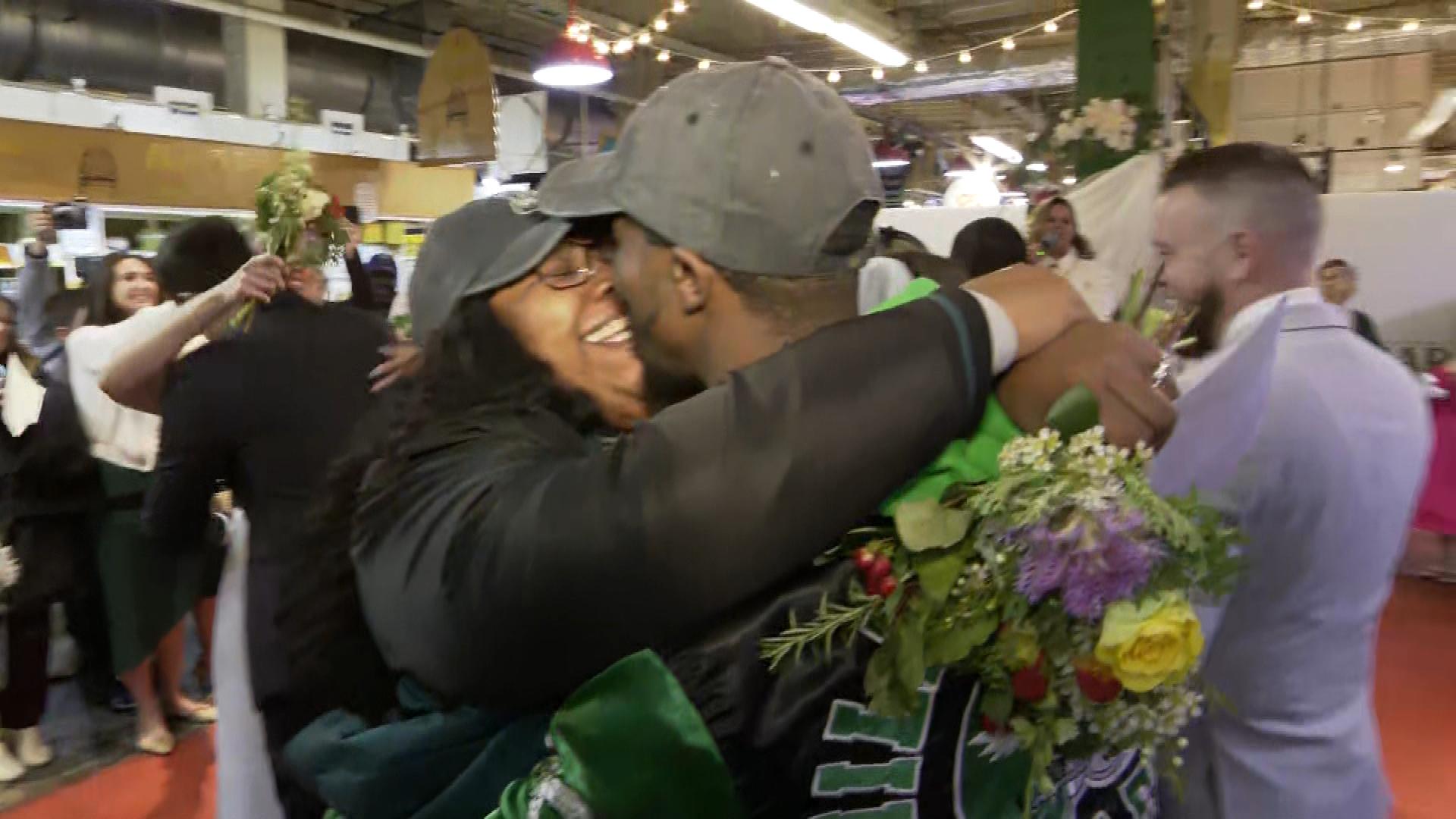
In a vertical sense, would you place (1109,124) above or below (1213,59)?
below

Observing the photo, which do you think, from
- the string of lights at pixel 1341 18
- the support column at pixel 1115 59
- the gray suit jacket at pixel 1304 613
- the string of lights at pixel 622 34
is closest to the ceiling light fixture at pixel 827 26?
the string of lights at pixel 622 34

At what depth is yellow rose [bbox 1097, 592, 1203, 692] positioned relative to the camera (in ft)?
2.57

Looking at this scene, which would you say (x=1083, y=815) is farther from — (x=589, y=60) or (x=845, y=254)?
(x=589, y=60)

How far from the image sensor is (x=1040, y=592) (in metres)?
0.80

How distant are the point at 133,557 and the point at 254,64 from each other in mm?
5801

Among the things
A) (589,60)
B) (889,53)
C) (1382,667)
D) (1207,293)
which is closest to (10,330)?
(589,60)

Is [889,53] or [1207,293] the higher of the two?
[889,53]

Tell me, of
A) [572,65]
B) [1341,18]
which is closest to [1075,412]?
[572,65]

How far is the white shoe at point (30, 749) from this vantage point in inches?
154

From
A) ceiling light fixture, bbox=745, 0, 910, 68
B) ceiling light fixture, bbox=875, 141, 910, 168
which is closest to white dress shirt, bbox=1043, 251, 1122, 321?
ceiling light fixture, bbox=745, 0, 910, 68

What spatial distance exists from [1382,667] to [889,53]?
5563mm

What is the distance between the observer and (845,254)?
92 cm

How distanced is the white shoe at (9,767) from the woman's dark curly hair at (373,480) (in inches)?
138

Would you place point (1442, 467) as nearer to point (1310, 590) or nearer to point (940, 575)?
point (1310, 590)
